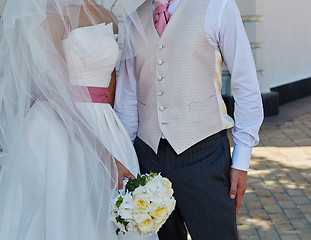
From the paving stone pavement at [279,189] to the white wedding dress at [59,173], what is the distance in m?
2.14

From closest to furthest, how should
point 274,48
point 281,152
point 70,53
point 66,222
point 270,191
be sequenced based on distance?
point 66,222
point 70,53
point 270,191
point 281,152
point 274,48

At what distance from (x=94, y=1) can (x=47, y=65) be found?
43 cm

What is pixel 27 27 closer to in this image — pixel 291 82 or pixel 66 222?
pixel 66 222

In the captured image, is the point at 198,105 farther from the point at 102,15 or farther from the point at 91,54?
the point at 102,15

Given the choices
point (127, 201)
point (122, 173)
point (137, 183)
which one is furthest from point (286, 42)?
point (127, 201)

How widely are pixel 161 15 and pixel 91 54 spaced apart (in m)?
0.41

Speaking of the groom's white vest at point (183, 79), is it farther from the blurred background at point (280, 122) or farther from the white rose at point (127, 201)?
the white rose at point (127, 201)

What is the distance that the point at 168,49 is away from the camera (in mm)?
2398

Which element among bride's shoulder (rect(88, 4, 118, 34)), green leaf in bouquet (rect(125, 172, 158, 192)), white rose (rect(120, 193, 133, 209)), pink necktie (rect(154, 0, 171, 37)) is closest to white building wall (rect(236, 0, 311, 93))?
bride's shoulder (rect(88, 4, 118, 34))

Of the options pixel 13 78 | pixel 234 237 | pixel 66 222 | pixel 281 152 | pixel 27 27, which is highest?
pixel 27 27

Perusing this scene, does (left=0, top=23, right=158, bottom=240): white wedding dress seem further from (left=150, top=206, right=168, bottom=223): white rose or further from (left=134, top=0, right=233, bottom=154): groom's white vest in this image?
(left=150, top=206, right=168, bottom=223): white rose

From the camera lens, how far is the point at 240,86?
2.39 meters

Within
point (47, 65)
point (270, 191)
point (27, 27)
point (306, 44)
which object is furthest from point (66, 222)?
point (306, 44)

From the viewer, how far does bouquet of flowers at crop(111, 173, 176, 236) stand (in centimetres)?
208
